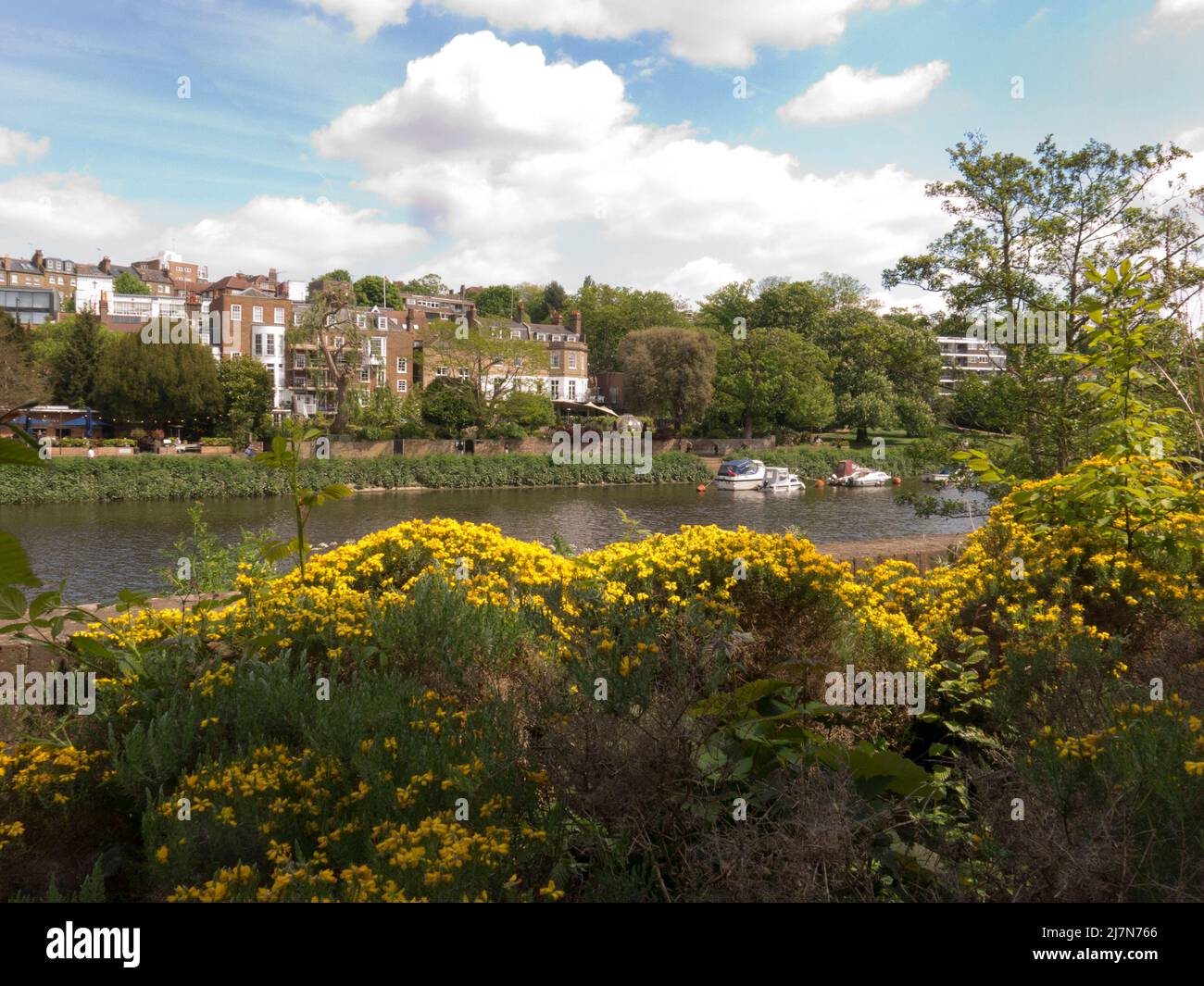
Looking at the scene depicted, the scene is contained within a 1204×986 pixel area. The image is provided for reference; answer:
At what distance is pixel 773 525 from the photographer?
26.0 metres

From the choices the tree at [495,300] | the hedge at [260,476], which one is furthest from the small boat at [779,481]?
the tree at [495,300]

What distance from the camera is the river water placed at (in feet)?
64.7

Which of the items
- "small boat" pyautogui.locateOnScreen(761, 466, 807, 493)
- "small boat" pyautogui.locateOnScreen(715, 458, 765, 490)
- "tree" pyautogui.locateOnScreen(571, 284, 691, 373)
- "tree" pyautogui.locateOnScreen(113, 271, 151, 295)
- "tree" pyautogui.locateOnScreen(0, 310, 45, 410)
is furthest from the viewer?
"tree" pyautogui.locateOnScreen(113, 271, 151, 295)

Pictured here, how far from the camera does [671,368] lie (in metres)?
62.6

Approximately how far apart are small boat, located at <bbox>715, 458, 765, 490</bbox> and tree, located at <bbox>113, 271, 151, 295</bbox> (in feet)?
373

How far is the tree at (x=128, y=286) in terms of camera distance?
129 meters

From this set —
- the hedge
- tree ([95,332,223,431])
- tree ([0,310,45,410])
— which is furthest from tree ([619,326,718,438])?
tree ([0,310,45,410])

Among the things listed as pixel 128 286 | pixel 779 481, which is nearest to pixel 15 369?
pixel 779 481

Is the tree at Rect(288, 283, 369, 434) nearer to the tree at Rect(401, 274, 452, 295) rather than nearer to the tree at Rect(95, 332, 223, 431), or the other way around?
the tree at Rect(95, 332, 223, 431)

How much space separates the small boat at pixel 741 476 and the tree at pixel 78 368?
1598 inches

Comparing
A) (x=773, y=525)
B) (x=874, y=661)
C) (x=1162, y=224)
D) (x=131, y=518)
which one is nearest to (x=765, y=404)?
(x=773, y=525)

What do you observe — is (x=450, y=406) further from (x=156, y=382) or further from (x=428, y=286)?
(x=428, y=286)

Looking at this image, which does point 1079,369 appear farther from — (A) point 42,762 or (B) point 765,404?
(B) point 765,404
